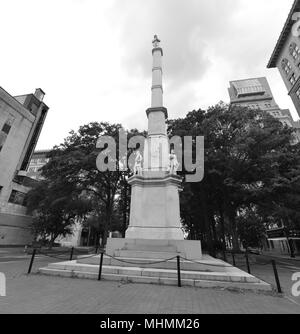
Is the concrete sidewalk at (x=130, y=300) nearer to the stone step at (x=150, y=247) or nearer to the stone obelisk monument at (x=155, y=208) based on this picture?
the stone step at (x=150, y=247)

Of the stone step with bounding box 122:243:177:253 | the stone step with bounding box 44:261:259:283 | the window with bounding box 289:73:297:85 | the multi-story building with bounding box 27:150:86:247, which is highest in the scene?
the window with bounding box 289:73:297:85

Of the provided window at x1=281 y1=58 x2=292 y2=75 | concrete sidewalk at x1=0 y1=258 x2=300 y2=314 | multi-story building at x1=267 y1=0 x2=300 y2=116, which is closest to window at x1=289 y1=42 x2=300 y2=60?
multi-story building at x1=267 y1=0 x2=300 y2=116

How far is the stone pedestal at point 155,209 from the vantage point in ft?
39.5

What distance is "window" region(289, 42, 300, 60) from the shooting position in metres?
39.1

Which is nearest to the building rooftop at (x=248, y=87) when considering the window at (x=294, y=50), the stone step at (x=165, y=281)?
the window at (x=294, y=50)

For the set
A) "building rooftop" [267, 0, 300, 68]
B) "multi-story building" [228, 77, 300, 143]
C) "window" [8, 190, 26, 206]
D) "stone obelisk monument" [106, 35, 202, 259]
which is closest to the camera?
"stone obelisk monument" [106, 35, 202, 259]

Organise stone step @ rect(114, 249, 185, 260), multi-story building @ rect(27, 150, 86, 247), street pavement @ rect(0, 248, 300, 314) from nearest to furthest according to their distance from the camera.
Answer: street pavement @ rect(0, 248, 300, 314)
stone step @ rect(114, 249, 185, 260)
multi-story building @ rect(27, 150, 86, 247)

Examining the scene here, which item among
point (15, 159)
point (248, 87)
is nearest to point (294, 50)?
point (15, 159)

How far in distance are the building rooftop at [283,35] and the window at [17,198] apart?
57.1 m

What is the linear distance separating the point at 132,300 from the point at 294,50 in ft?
167

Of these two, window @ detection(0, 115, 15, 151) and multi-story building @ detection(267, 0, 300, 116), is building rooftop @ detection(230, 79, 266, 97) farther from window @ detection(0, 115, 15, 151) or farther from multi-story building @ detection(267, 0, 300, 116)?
window @ detection(0, 115, 15, 151)

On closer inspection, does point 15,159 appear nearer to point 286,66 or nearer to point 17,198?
point 17,198

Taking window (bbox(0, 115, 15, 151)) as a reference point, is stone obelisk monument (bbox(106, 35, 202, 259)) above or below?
below
